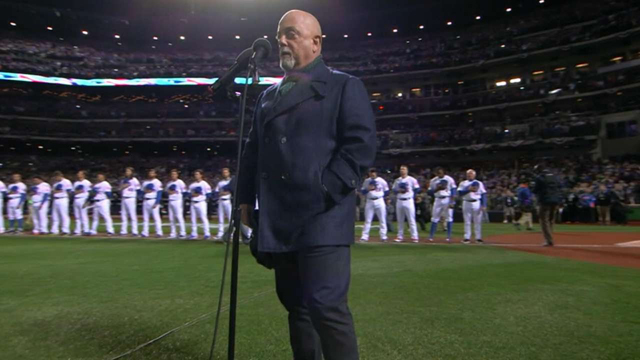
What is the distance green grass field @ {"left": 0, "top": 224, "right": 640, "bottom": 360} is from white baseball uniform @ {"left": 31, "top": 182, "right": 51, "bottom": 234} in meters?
8.08

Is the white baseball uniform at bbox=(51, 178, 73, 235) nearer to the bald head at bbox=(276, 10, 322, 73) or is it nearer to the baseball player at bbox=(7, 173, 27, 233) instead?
the baseball player at bbox=(7, 173, 27, 233)

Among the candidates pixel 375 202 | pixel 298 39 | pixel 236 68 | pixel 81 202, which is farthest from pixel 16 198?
pixel 298 39

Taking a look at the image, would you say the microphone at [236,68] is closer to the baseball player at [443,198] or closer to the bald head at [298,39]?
the bald head at [298,39]

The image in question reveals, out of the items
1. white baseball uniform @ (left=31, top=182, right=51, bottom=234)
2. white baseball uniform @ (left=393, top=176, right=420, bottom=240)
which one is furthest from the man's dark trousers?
white baseball uniform @ (left=31, top=182, right=51, bottom=234)

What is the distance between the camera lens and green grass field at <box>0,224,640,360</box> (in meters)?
3.47

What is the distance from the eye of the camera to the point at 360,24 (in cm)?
4425

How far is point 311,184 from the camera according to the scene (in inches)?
82.0

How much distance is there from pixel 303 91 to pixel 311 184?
0.49 metres

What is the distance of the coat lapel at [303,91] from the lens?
7.16 feet

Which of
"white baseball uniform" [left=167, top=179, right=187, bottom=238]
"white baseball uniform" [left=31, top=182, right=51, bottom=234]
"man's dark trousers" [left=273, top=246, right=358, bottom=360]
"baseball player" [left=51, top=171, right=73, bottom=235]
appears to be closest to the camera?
"man's dark trousers" [left=273, top=246, right=358, bottom=360]

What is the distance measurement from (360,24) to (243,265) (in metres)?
40.7

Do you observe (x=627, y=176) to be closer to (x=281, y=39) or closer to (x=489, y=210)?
(x=489, y=210)

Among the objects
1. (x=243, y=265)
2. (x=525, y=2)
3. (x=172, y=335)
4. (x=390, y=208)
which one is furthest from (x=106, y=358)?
(x=525, y=2)

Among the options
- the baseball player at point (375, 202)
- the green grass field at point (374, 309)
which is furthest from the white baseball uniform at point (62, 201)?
the baseball player at point (375, 202)
